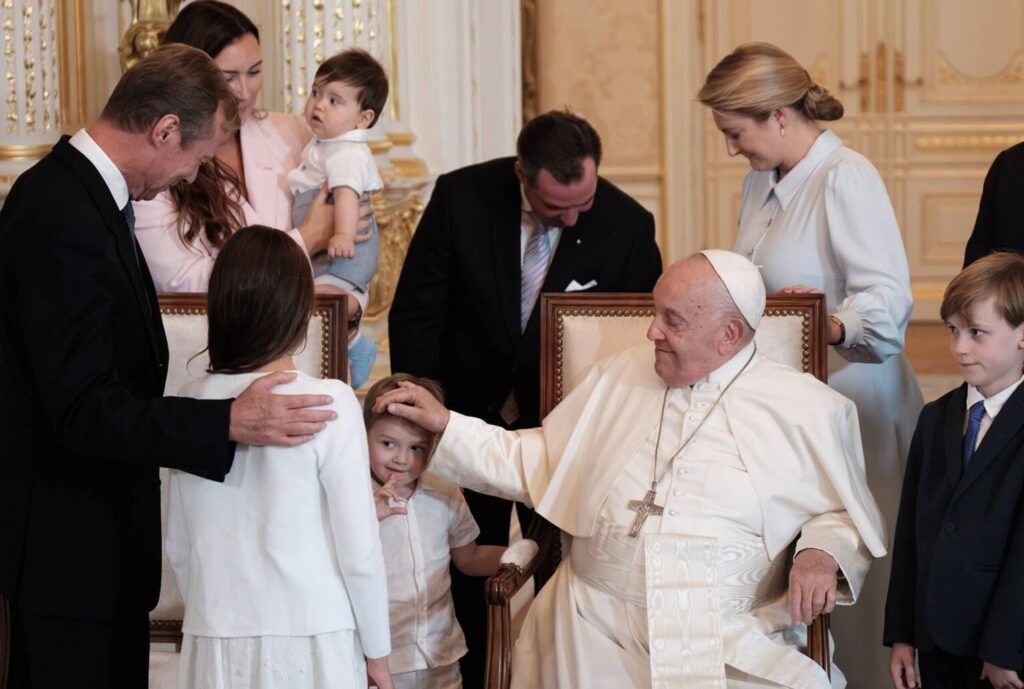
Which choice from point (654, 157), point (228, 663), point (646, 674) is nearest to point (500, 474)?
point (646, 674)

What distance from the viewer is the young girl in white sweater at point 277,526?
2822 mm

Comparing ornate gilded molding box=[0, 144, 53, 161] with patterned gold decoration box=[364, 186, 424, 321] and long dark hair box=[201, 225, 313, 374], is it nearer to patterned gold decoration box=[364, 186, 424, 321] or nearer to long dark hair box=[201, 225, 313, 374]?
patterned gold decoration box=[364, 186, 424, 321]

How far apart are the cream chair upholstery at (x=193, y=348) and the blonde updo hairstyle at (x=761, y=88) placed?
125cm

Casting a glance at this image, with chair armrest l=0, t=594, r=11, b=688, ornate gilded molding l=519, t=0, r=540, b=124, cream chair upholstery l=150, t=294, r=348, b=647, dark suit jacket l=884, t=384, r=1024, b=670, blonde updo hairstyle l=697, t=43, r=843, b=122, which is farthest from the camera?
ornate gilded molding l=519, t=0, r=540, b=124

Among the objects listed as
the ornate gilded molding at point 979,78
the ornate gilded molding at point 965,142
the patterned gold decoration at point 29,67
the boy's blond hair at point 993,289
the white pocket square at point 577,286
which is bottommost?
the white pocket square at point 577,286

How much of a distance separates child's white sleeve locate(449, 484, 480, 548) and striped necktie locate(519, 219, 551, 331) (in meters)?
0.71

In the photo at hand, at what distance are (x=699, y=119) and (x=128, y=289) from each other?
25.8ft

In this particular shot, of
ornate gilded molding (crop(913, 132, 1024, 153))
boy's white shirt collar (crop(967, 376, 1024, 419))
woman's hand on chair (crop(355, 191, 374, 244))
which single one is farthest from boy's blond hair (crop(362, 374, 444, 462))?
ornate gilded molding (crop(913, 132, 1024, 153))

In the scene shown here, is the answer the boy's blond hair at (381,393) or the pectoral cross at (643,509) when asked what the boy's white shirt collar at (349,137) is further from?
the pectoral cross at (643,509)

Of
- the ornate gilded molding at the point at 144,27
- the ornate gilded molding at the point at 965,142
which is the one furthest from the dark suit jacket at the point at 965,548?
the ornate gilded molding at the point at 965,142

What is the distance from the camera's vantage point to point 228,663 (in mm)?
2895

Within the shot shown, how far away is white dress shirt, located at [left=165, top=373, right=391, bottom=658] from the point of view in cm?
282

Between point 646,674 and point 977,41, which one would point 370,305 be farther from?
point 977,41

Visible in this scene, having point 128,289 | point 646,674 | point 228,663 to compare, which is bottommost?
point 646,674
